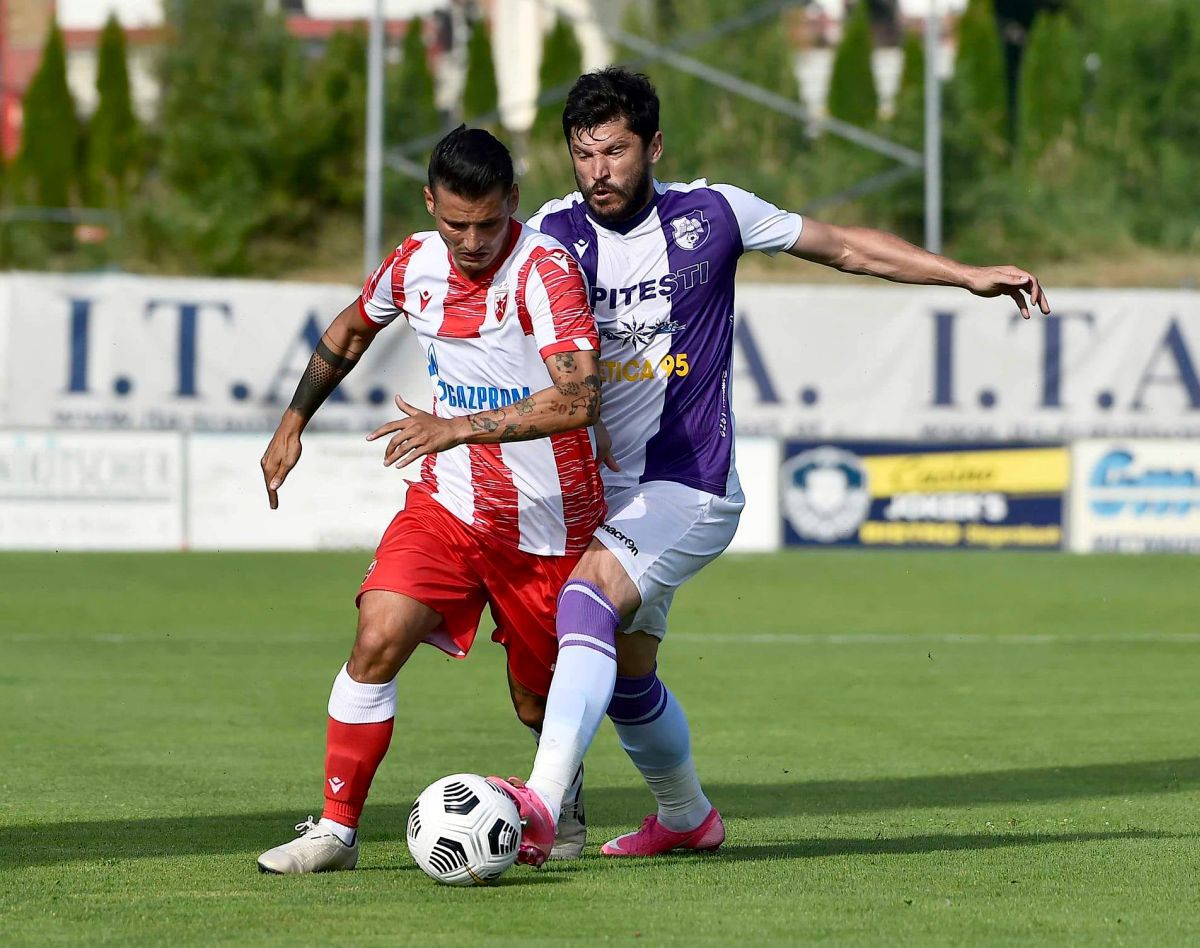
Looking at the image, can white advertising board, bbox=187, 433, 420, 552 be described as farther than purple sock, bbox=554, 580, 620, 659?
Yes

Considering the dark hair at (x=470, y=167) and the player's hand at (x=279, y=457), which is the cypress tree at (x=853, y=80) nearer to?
the player's hand at (x=279, y=457)

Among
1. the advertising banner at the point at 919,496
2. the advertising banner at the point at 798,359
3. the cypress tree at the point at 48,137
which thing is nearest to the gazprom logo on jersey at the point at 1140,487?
the advertising banner at the point at 919,496

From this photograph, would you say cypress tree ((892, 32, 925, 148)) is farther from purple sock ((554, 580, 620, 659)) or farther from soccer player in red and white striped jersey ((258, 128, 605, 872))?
purple sock ((554, 580, 620, 659))

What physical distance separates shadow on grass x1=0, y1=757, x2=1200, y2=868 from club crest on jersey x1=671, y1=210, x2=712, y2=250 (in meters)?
1.73

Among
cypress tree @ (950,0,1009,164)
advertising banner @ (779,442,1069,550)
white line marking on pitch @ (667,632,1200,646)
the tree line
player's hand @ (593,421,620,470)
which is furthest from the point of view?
cypress tree @ (950,0,1009,164)

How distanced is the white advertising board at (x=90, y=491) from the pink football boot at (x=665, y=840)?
43.9 feet

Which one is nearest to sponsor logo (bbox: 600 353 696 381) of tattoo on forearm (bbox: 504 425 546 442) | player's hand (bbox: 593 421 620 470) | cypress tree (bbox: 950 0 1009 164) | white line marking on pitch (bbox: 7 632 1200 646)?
player's hand (bbox: 593 421 620 470)

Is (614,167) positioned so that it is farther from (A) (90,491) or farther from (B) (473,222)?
(A) (90,491)

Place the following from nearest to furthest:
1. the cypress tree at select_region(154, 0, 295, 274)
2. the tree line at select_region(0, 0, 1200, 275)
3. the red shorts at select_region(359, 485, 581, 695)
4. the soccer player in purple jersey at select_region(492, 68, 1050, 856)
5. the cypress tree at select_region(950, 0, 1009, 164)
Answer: the red shorts at select_region(359, 485, 581, 695) < the soccer player in purple jersey at select_region(492, 68, 1050, 856) < the tree line at select_region(0, 0, 1200, 275) < the cypress tree at select_region(154, 0, 295, 274) < the cypress tree at select_region(950, 0, 1009, 164)

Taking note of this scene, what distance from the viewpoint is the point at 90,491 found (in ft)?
61.8

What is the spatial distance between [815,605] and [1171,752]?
6.88m

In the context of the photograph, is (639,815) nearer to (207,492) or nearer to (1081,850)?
(1081,850)

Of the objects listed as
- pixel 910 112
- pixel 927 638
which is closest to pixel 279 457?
pixel 927 638

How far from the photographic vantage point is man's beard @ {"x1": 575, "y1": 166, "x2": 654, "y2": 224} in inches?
228
